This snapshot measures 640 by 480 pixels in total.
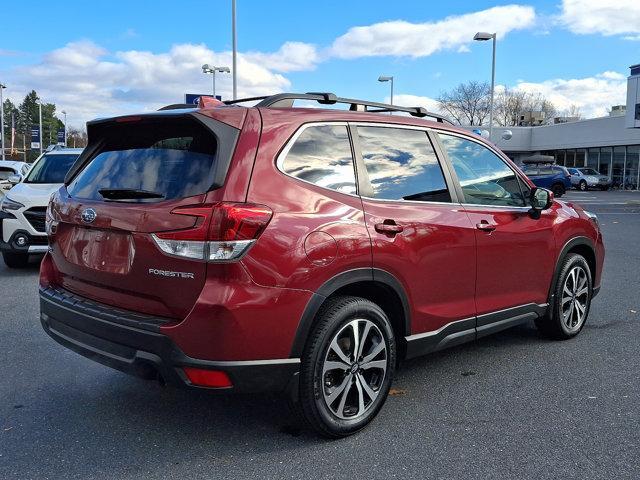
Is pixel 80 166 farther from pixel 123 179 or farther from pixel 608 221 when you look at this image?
pixel 608 221

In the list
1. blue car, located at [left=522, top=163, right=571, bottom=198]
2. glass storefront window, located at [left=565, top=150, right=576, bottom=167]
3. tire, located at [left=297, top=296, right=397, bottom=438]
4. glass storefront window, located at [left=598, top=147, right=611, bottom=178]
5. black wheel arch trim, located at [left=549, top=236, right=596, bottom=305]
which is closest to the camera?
tire, located at [left=297, top=296, right=397, bottom=438]

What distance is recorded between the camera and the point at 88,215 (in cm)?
339

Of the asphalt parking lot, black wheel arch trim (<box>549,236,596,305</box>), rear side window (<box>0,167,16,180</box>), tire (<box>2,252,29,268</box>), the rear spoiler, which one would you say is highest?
the rear spoiler

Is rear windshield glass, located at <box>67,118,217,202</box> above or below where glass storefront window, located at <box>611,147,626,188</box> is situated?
below

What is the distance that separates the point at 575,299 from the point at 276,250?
3.38 meters

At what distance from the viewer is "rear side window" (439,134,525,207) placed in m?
4.24

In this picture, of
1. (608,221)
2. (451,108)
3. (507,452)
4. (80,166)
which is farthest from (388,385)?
(451,108)

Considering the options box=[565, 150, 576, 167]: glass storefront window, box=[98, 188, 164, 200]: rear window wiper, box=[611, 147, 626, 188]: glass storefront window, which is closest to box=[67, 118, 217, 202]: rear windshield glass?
box=[98, 188, 164, 200]: rear window wiper

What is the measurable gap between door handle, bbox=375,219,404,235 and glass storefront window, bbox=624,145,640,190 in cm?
4273

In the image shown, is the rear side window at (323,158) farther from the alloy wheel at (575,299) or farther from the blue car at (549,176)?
the blue car at (549,176)

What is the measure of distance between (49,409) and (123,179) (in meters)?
1.56

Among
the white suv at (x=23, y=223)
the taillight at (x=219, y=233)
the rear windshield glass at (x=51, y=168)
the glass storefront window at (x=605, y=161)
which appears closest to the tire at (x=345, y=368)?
the taillight at (x=219, y=233)

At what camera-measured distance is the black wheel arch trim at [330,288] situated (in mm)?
3092

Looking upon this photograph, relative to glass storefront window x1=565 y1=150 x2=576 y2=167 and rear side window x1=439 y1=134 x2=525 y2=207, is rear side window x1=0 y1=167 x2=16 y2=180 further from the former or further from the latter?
glass storefront window x1=565 y1=150 x2=576 y2=167
